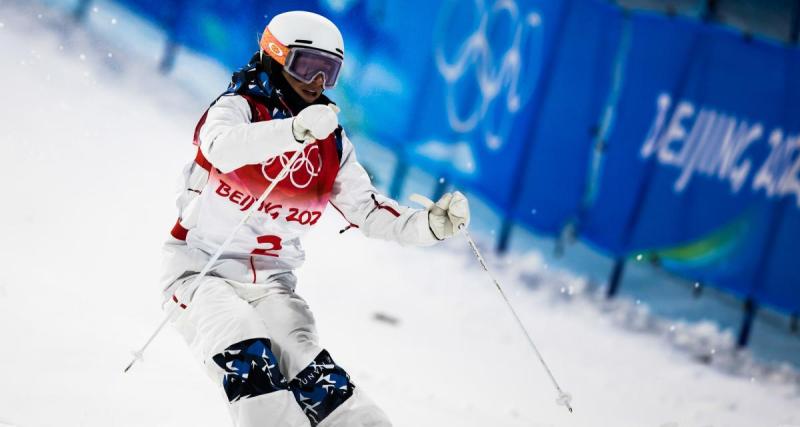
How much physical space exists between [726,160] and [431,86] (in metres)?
1.95

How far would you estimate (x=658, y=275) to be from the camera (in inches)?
229

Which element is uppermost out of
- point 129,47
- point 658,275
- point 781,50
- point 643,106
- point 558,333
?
point 781,50

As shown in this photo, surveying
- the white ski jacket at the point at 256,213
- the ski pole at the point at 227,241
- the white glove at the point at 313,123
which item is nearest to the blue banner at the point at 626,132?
the white ski jacket at the point at 256,213

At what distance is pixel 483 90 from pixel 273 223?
307 centimetres

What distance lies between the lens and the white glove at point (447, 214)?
8.52 feet

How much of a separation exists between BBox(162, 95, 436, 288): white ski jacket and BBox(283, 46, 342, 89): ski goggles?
0.13 metres

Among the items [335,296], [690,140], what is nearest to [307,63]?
[335,296]

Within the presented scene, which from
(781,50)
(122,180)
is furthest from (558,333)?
(122,180)

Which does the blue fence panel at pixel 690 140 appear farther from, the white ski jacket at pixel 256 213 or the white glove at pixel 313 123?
the white glove at pixel 313 123

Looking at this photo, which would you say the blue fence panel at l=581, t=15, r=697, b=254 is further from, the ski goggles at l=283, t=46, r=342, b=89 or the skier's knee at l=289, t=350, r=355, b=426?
the skier's knee at l=289, t=350, r=355, b=426

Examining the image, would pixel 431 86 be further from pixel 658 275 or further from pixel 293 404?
pixel 293 404

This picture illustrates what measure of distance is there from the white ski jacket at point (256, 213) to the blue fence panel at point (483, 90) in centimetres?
274

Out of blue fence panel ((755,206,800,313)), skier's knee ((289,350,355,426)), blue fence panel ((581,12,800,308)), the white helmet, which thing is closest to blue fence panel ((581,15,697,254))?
blue fence panel ((581,12,800,308))

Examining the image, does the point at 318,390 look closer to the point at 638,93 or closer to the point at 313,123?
the point at 313,123
